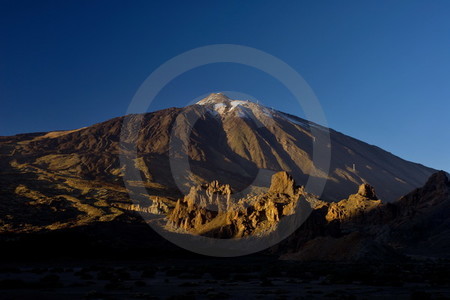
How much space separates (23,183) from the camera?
150 meters

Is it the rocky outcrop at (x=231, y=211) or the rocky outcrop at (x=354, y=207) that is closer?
the rocky outcrop at (x=231, y=211)

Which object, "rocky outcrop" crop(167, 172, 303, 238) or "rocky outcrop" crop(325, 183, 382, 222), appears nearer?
"rocky outcrop" crop(167, 172, 303, 238)

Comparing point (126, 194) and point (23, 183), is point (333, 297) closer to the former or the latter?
point (126, 194)

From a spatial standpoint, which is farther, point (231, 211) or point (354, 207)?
point (354, 207)

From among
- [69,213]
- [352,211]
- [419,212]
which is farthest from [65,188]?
[419,212]

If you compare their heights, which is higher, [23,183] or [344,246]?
[23,183]

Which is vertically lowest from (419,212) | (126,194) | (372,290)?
(372,290)

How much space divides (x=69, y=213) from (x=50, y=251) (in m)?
57.3

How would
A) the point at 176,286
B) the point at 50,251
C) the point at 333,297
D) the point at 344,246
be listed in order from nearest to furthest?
the point at 333,297 → the point at 176,286 → the point at 344,246 → the point at 50,251

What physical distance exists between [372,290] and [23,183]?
151547 millimetres

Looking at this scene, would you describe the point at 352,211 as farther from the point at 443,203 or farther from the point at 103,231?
the point at 103,231

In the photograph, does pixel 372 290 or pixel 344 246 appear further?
pixel 344 246

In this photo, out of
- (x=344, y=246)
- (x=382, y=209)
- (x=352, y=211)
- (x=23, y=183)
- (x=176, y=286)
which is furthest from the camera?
(x=23, y=183)

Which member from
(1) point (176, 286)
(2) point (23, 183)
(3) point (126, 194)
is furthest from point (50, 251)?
(2) point (23, 183)
